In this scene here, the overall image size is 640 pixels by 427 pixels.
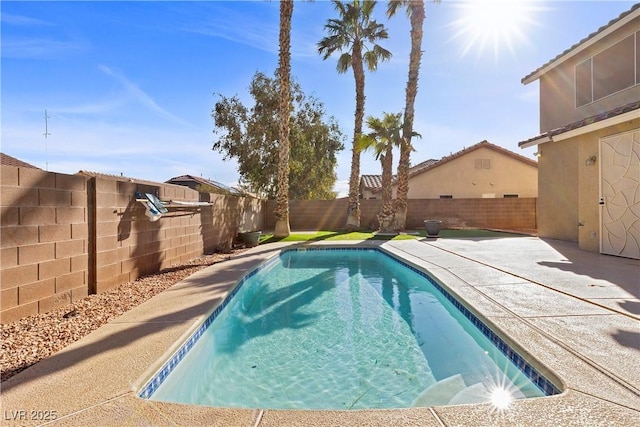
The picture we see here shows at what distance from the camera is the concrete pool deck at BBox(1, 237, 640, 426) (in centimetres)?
245

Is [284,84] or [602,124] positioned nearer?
[602,124]

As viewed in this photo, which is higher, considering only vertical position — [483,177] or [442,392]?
[483,177]

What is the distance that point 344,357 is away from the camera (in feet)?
14.3

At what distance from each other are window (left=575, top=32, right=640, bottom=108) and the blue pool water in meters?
10.1

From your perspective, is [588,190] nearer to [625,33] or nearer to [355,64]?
[625,33]

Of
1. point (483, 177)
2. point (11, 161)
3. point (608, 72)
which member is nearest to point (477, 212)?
point (483, 177)

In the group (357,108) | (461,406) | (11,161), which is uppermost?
(357,108)

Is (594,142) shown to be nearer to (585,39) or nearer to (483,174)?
(585,39)

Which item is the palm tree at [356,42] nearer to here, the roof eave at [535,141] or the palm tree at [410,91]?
the palm tree at [410,91]

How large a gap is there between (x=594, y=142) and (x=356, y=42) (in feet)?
41.2

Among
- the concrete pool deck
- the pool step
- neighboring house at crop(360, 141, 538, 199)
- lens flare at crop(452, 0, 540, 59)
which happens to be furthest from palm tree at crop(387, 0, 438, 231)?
the pool step

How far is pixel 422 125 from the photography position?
53.4 feet

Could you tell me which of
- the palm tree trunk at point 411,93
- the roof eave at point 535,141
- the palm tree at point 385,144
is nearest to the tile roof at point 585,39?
the roof eave at point 535,141

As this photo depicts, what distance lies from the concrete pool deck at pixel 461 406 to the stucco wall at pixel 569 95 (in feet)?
24.4
